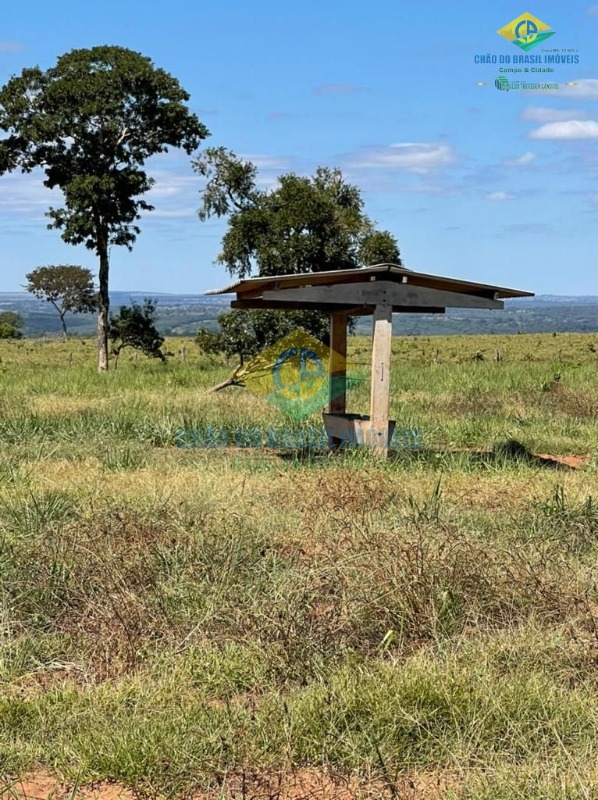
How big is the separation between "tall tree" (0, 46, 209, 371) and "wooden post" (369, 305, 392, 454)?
51.8 ft

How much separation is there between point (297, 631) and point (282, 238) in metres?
17.5

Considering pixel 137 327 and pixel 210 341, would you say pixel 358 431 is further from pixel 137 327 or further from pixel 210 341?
pixel 137 327

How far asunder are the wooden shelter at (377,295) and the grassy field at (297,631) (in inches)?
43.1

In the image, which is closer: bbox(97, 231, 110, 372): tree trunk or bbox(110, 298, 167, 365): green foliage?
bbox(97, 231, 110, 372): tree trunk

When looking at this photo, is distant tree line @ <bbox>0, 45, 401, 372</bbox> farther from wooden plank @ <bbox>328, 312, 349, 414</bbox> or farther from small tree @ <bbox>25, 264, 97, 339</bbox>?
small tree @ <bbox>25, 264, 97, 339</bbox>

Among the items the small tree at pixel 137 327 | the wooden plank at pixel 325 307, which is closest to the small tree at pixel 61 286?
the small tree at pixel 137 327

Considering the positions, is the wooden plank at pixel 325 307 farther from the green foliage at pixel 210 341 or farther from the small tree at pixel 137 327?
the small tree at pixel 137 327

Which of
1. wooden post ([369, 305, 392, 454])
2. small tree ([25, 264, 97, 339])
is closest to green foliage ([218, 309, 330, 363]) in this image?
wooden post ([369, 305, 392, 454])

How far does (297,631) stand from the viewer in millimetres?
4711

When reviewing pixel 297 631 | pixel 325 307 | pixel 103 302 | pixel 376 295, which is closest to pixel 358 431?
pixel 376 295

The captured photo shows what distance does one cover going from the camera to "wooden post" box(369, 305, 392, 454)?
9797mm

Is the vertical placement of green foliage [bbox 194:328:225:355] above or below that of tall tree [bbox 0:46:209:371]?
below

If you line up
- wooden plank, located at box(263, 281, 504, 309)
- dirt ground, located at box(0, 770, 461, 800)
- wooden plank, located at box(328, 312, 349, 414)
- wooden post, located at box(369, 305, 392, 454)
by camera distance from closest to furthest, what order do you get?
dirt ground, located at box(0, 770, 461, 800)
wooden plank, located at box(263, 281, 504, 309)
wooden post, located at box(369, 305, 392, 454)
wooden plank, located at box(328, 312, 349, 414)

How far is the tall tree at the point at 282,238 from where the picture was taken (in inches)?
841
